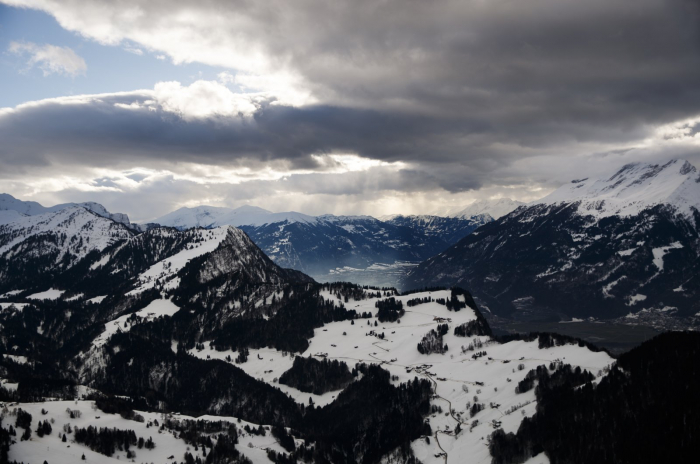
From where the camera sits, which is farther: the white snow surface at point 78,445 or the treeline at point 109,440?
the treeline at point 109,440

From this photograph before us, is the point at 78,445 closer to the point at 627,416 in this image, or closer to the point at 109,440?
the point at 109,440

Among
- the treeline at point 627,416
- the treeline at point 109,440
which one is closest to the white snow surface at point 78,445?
the treeline at point 109,440

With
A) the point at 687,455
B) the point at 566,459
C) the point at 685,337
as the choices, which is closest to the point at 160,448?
the point at 566,459

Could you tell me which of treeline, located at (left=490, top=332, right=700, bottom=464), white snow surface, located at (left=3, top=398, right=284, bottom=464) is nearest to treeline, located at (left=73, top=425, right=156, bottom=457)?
white snow surface, located at (left=3, top=398, right=284, bottom=464)

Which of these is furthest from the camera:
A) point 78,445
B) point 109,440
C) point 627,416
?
point 109,440

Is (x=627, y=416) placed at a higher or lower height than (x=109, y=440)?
higher

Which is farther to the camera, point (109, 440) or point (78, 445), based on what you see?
point (109, 440)

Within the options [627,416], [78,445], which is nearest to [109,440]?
[78,445]

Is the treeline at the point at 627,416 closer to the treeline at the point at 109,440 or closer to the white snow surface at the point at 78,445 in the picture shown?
the white snow surface at the point at 78,445
